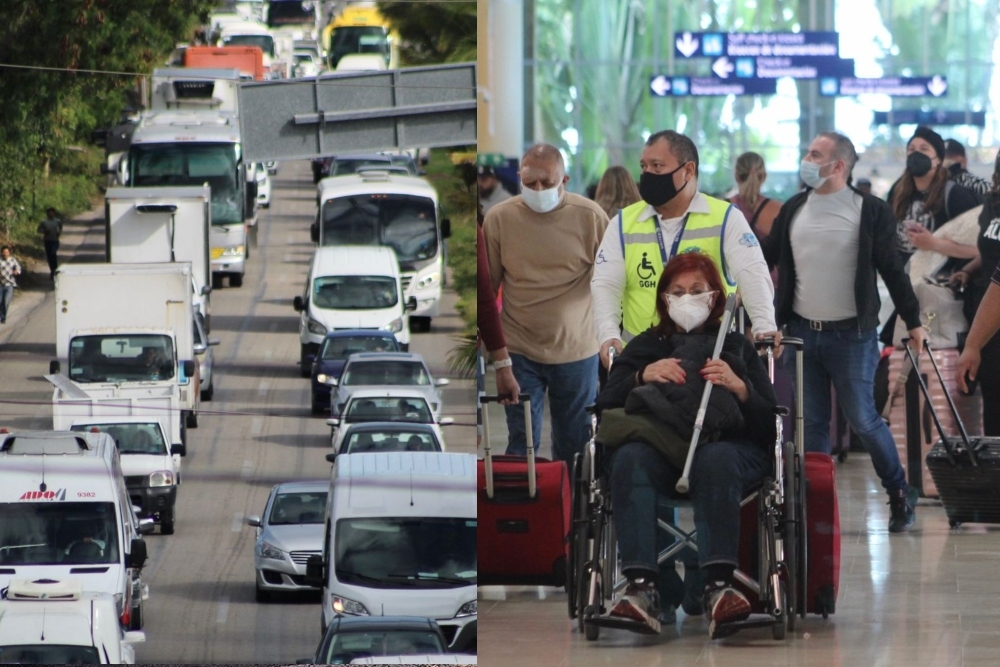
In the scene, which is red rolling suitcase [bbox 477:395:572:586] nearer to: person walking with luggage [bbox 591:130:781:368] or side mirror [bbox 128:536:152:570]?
person walking with luggage [bbox 591:130:781:368]

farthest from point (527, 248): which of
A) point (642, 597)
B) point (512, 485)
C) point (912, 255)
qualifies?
point (912, 255)

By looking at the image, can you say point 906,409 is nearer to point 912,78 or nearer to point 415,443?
point 912,78

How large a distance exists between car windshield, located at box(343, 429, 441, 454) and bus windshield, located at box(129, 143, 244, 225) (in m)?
0.76

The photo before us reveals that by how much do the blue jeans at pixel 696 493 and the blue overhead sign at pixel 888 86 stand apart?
8.53 ft

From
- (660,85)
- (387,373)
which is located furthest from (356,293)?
(660,85)

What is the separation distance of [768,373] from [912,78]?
2464 millimetres

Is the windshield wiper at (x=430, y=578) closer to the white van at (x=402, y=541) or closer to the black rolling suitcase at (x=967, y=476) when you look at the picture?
the white van at (x=402, y=541)

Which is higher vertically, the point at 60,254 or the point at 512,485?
the point at 60,254

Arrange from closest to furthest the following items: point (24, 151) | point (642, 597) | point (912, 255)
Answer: point (642, 597)
point (24, 151)
point (912, 255)

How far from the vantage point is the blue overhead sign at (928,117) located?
784 centimetres

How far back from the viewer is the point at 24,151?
616 cm

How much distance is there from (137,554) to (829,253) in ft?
8.67

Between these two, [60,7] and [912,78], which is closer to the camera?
[60,7]

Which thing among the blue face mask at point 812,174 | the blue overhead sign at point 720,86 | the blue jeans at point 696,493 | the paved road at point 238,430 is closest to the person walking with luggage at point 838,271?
the blue face mask at point 812,174
